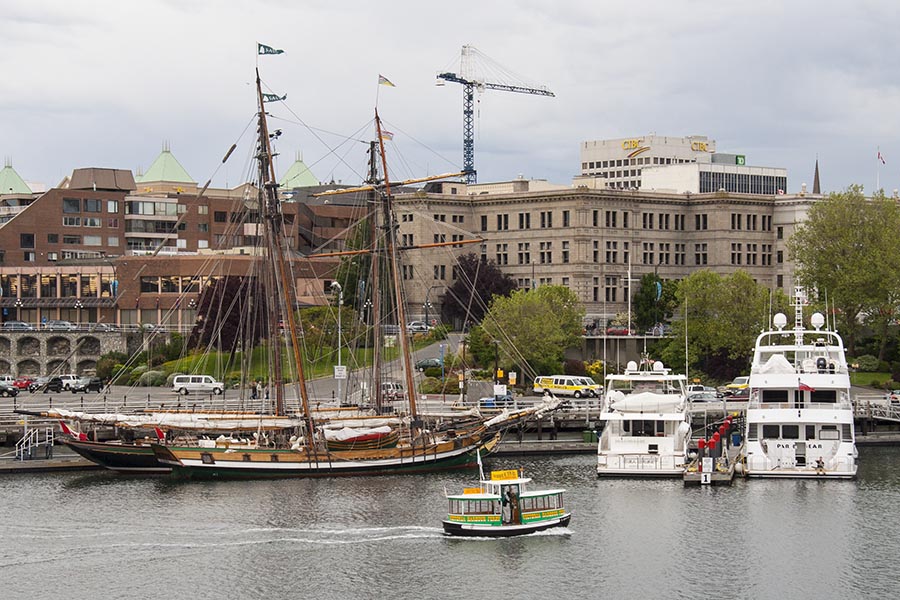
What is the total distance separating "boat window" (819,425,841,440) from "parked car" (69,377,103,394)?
65163 mm

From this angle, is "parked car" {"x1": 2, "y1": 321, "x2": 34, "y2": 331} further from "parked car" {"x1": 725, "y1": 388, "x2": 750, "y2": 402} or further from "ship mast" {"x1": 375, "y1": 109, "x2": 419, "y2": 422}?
"parked car" {"x1": 725, "y1": 388, "x2": 750, "y2": 402}

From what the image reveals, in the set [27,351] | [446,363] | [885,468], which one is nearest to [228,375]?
[446,363]

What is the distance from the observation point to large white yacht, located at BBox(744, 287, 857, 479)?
90.5 m

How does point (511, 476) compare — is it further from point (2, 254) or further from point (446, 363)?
point (2, 254)

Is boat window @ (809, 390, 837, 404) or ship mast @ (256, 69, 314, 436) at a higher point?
ship mast @ (256, 69, 314, 436)

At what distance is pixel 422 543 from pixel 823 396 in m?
30.8

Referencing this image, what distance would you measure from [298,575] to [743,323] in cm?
7864

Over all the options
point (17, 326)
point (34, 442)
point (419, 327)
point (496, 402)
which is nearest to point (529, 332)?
point (496, 402)

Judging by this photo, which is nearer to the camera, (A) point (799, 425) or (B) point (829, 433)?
(B) point (829, 433)

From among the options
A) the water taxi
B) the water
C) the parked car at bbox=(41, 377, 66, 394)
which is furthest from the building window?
the water taxi

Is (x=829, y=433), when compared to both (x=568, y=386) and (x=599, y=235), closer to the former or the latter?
(x=568, y=386)

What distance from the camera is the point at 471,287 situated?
6344 inches

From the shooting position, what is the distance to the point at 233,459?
93.6 metres

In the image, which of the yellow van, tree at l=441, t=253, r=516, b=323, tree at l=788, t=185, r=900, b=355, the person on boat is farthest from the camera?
tree at l=441, t=253, r=516, b=323
